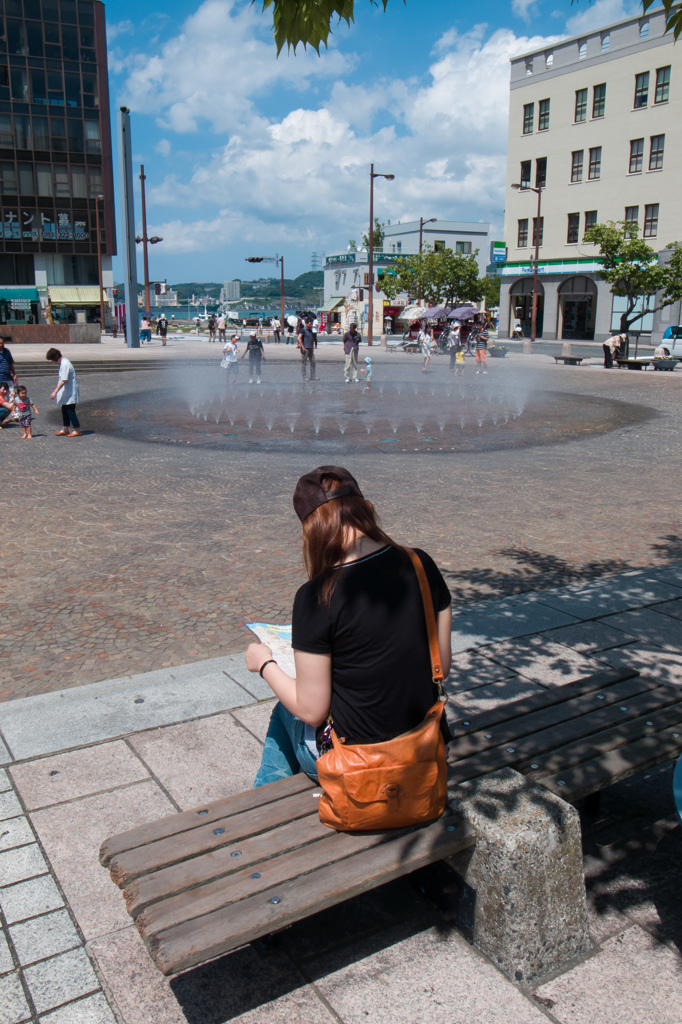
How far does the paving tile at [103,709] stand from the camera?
4.06m

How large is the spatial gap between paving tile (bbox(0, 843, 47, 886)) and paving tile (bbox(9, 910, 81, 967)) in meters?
0.25

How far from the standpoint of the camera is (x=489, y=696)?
14.5ft

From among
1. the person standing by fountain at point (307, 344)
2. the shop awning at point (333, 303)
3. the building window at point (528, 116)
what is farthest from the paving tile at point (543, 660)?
the shop awning at point (333, 303)

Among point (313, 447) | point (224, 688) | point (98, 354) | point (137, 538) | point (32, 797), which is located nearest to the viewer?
point (32, 797)

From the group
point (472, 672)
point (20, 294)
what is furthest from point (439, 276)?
point (472, 672)

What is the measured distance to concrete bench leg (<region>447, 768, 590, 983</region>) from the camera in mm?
2457

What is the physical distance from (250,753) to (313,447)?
10103mm

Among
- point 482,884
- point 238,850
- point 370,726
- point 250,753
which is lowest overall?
point 250,753

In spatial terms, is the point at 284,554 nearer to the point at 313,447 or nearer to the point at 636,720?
→ the point at 636,720

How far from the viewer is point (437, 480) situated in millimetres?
10781

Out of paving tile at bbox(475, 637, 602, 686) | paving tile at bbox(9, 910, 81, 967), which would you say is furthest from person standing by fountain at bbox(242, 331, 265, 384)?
paving tile at bbox(9, 910, 81, 967)

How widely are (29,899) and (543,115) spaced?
5975 cm

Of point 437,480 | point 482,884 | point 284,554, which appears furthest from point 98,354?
point 482,884

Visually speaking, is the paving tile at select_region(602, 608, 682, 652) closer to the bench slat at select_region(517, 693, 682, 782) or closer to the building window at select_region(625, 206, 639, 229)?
the bench slat at select_region(517, 693, 682, 782)
